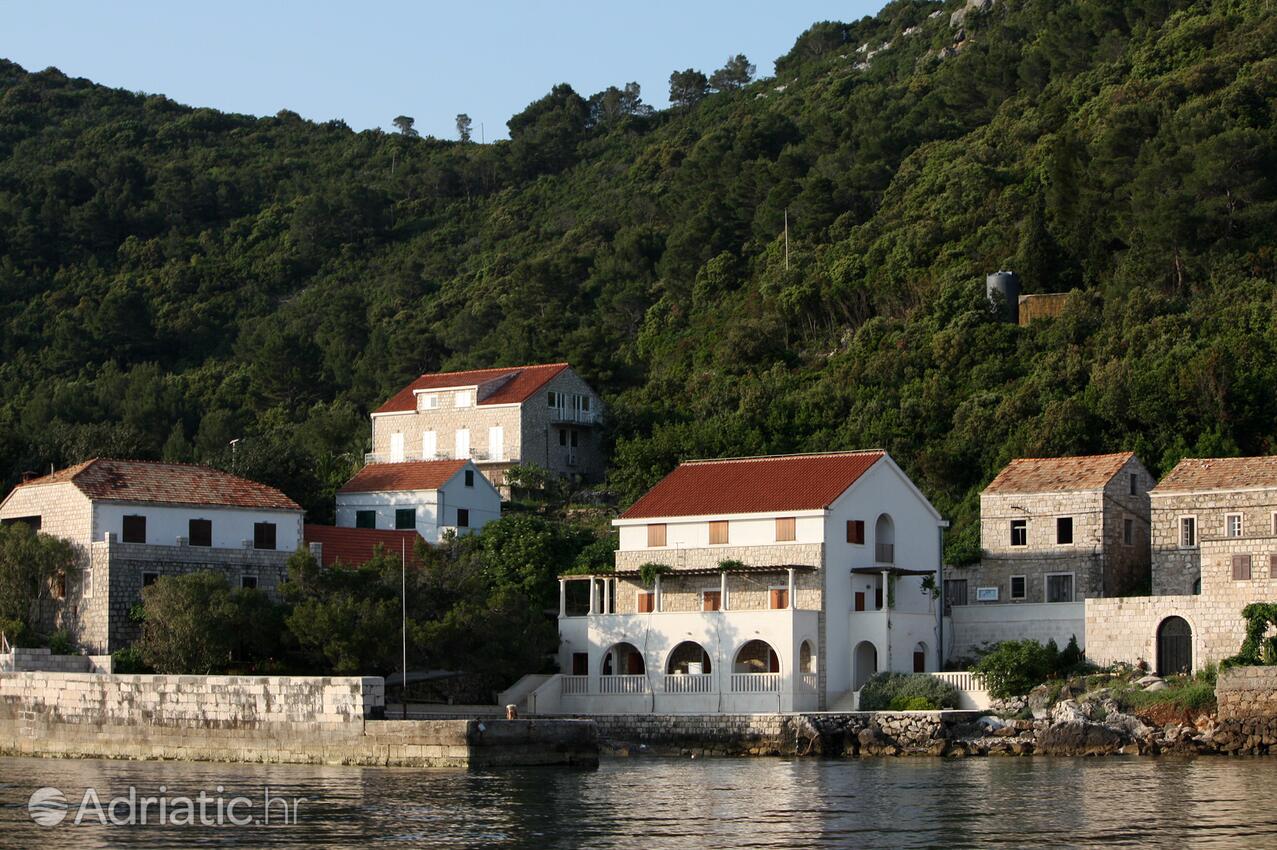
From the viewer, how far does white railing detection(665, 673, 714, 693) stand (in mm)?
51406

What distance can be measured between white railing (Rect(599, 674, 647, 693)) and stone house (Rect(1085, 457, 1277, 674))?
12.5 meters

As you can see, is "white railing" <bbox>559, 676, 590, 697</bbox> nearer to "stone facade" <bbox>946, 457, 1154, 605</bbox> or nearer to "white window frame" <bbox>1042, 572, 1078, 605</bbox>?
"stone facade" <bbox>946, 457, 1154, 605</bbox>

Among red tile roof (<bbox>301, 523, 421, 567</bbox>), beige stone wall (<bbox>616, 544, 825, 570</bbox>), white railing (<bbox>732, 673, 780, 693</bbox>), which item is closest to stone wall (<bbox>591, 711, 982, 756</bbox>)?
white railing (<bbox>732, 673, 780, 693</bbox>)

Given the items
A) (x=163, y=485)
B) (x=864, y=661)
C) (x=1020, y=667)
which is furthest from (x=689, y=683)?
(x=163, y=485)

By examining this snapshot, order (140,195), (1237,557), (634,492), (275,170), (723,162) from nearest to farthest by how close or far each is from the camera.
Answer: (1237,557), (634,492), (723,162), (140,195), (275,170)

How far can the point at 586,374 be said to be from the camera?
8900 cm

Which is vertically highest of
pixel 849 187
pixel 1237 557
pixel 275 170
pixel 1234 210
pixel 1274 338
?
pixel 275 170

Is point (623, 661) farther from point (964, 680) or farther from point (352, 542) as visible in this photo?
point (352, 542)

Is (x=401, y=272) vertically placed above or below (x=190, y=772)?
above

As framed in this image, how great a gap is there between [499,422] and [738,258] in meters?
30.6

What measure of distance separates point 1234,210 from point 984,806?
1955 inches

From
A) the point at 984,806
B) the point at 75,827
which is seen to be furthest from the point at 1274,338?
the point at 75,827

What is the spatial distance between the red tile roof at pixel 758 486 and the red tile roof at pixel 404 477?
11935 mm

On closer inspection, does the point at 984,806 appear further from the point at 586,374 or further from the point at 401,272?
the point at 401,272
